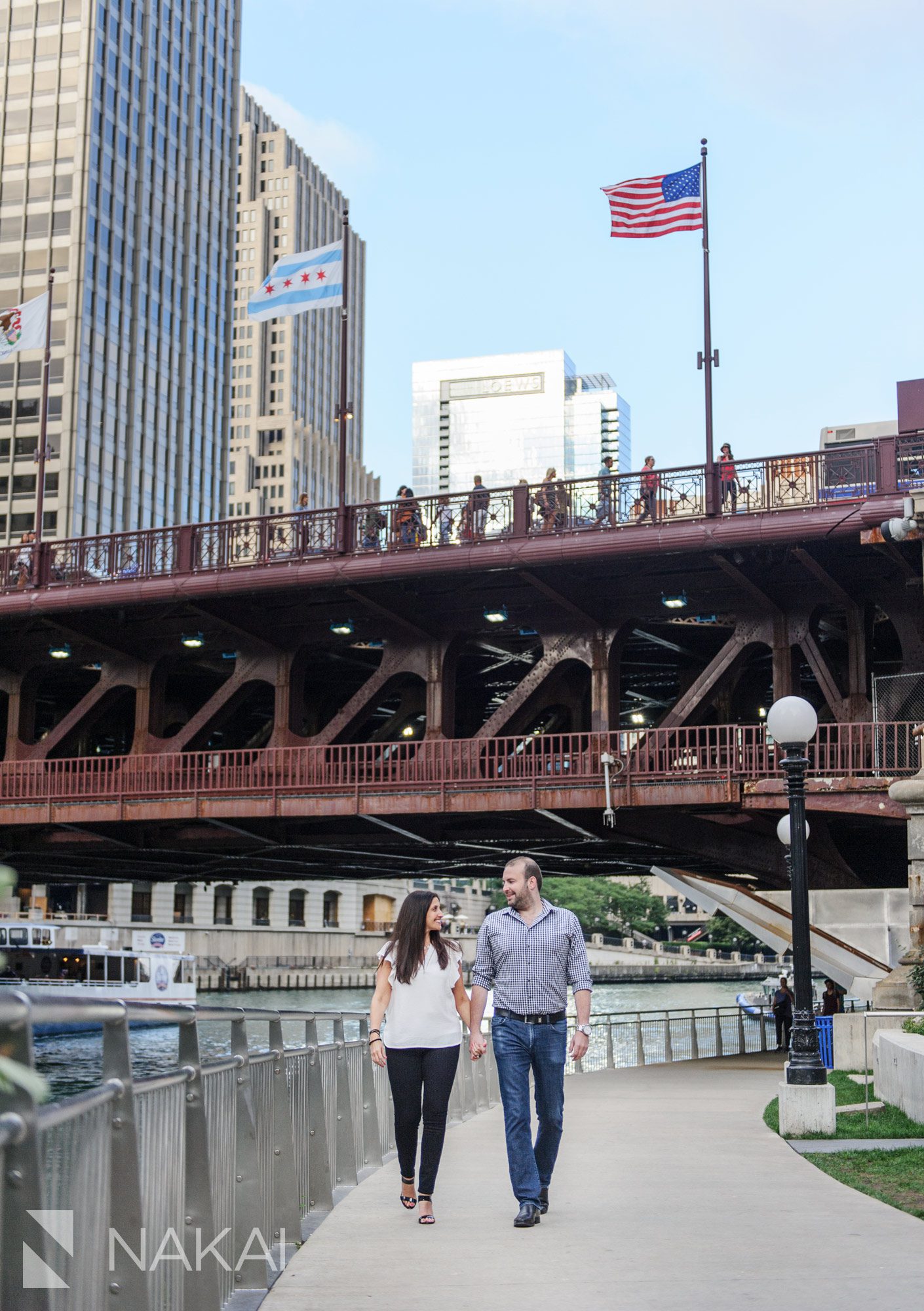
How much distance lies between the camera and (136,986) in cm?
6775

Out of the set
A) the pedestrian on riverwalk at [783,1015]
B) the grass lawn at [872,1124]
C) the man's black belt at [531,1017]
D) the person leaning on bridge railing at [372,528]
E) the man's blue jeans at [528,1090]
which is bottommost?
the pedestrian on riverwalk at [783,1015]

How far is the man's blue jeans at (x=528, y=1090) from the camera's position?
8.58m

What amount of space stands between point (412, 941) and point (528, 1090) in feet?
3.50

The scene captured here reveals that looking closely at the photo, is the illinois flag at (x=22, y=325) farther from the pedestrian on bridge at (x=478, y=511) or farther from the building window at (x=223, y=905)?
the building window at (x=223, y=905)

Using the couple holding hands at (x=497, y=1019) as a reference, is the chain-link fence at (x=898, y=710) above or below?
above

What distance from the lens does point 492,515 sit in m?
29.8

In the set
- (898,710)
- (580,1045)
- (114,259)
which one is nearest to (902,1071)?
(580,1045)

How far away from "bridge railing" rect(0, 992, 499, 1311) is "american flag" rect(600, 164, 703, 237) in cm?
2330

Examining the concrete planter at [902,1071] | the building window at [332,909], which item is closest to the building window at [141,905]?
the building window at [332,909]

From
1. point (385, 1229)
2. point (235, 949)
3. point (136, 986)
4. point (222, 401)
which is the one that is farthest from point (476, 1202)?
point (222, 401)

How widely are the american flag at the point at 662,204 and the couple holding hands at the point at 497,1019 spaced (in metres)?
23.7

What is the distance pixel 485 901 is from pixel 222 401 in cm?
6331

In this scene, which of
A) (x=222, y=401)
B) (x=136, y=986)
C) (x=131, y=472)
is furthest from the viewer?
(x=222, y=401)

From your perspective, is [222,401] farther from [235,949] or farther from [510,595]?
[510,595]
